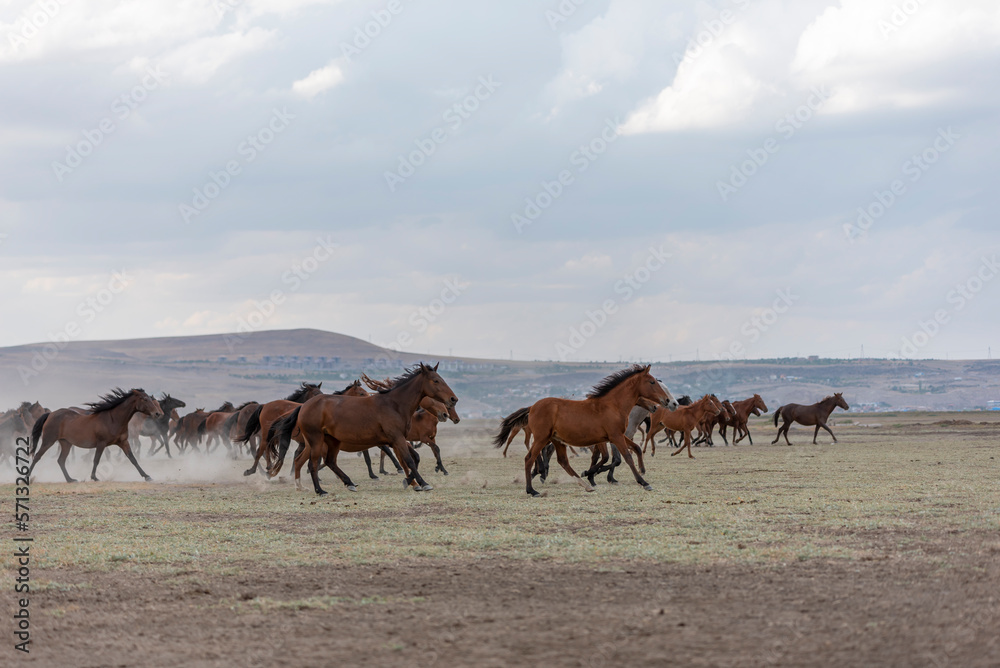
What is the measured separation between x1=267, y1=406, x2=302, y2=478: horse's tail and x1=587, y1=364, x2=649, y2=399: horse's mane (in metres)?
5.68

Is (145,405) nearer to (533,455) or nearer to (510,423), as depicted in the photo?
(510,423)

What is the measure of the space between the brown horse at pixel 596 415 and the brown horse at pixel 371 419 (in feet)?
6.12

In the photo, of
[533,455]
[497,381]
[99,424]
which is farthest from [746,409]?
[497,381]

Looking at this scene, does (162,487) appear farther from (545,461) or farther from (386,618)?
(386,618)

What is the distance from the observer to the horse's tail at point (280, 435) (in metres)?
20.3

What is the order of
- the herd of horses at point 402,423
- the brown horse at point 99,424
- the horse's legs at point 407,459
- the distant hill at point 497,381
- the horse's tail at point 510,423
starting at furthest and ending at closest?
the distant hill at point 497,381 < the brown horse at point 99,424 < the horse's tail at point 510,423 < the horse's legs at point 407,459 < the herd of horses at point 402,423

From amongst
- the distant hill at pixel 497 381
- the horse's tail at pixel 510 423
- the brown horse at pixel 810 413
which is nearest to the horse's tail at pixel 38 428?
the horse's tail at pixel 510 423

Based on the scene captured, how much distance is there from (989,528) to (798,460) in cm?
1628

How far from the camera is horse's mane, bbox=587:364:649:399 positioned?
1758 centimetres

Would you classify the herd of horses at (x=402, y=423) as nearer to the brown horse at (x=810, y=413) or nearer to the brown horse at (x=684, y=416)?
the brown horse at (x=684, y=416)

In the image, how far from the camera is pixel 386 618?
7.60 m

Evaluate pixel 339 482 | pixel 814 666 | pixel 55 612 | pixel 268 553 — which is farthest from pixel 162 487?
pixel 814 666

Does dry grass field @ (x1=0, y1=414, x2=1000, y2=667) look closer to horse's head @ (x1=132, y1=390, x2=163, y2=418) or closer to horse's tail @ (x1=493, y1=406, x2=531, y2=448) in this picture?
horse's tail @ (x1=493, y1=406, x2=531, y2=448)

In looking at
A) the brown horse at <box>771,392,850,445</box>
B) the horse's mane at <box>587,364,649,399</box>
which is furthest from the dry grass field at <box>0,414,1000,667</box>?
the brown horse at <box>771,392,850,445</box>
